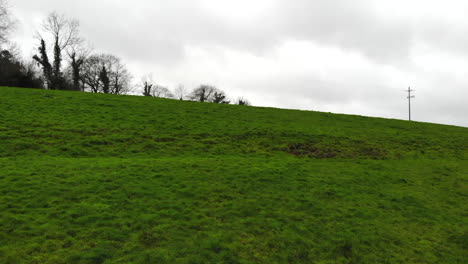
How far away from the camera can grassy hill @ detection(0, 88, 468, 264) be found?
25.7 ft

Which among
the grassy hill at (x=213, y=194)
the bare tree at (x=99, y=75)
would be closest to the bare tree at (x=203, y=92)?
the bare tree at (x=99, y=75)

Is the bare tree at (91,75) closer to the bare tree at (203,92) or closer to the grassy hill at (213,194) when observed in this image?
the bare tree at (203,92)

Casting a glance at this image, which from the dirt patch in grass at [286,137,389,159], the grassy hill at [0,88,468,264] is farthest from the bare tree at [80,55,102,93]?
the dirt patch in grass at [286,137,389,159]

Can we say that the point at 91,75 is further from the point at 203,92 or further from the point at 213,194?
the point at 213,194

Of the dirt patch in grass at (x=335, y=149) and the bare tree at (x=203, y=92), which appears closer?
the dirt patch in grass at (x=335, y=149)

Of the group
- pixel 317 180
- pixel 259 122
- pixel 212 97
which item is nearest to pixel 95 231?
pixel 317 180

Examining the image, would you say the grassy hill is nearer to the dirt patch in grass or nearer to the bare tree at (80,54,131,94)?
the dirt patch in grass

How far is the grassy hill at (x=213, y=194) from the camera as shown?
7.85 metres

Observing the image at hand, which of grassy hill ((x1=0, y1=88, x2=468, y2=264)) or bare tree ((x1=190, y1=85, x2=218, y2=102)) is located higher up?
bare tree ((x1=190, y1=85, x2=218, y2=102))

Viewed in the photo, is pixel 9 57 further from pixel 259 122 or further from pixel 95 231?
pixel 95 231

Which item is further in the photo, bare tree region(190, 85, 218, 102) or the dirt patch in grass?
bare tree region(190, 85, 218, 102)

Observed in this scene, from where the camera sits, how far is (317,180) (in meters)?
14.3

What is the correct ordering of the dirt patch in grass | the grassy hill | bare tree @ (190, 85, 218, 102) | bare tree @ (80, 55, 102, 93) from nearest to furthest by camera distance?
the grassy hill < the dirt patch in grass < bare tree @ (80, 55, 102, 93) < bare tree @ (190, 85, 218, 102)

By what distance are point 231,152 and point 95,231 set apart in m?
11.7
